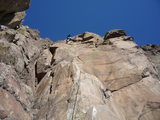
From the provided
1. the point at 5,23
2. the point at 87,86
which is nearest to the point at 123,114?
the point at 87,86

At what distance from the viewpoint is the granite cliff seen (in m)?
15.4

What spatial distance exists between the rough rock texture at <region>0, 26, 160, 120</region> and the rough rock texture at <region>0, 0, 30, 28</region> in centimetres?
450

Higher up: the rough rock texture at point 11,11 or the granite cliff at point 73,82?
the rough rock texture at point 11,11

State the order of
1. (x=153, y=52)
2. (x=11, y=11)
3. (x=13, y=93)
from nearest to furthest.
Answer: (x=13, y=93)
(x=11, y=11)
(x=153, y=52)

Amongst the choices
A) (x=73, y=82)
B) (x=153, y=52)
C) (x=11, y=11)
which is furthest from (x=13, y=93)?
(x=153, y=52)

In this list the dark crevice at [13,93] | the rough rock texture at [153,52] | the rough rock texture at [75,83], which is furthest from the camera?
the rough rock texture at [153,52]

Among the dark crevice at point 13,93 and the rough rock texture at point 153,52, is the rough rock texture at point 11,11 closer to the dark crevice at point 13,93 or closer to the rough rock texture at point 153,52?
the dark crevice at point 13,93

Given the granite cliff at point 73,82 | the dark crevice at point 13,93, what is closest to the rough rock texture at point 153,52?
the granite cliff at point 73,82

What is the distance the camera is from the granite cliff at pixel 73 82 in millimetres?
15438

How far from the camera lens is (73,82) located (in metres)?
18.1

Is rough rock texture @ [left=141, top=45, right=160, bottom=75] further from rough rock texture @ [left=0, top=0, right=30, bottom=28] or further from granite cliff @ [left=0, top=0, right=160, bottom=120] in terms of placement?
rough rock texture @ [left=0, top=0, right=30, bottom=28]

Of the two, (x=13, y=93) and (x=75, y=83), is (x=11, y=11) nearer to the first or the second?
(x=13, y=93)

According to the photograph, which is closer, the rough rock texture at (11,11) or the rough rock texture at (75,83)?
the rough rock texture at (75,83)

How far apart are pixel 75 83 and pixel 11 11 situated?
16924 millimetres
